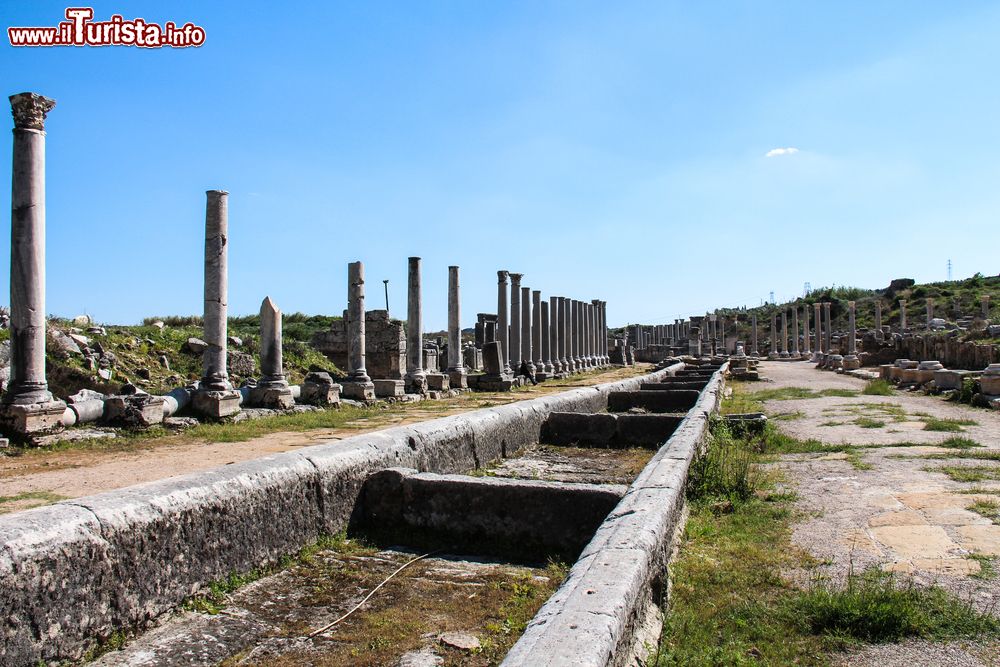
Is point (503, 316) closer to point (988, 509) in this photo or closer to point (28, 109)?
point (28, 109)

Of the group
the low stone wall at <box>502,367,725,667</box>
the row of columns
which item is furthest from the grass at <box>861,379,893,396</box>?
the low stone wall at <box>502,367,725,667</box>

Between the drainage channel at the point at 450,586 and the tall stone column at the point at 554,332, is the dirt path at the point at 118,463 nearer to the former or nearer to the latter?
the drainage channel at the point at 450,586

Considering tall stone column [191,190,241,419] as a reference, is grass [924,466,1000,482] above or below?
below

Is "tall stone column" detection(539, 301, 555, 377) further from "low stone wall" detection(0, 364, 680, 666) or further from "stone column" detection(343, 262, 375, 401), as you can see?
"low stone wall" detection(0, 364, 680, 666)

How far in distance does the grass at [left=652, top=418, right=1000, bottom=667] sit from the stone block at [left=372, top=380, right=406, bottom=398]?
14.3 metres

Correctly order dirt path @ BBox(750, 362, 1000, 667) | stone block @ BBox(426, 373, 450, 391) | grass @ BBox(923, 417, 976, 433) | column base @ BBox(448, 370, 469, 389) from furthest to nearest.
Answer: column base @ BBox(448, 370, 469, 389), stone block @ BBox(426, 373, 450, 391), grass @ BBox(923, 417, 976, 433), dirt path @ BBox(750, 362, 1000, 667)

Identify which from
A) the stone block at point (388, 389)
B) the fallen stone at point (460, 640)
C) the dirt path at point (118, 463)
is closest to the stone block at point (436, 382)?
the stone block at point (388, 389)

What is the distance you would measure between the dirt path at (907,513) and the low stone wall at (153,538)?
2854mm

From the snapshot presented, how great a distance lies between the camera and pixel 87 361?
17.1m

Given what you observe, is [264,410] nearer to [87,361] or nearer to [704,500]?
[87,361]

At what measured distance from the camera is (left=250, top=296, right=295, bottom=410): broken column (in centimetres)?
1417

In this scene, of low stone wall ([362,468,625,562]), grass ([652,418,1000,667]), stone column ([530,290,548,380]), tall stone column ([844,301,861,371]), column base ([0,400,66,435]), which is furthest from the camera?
stone column ([530,290,548,380])

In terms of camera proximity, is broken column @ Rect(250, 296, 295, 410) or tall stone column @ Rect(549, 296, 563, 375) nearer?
broken column @ Rect(250, 296, 295, 410)

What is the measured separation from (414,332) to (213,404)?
8.98 metres
